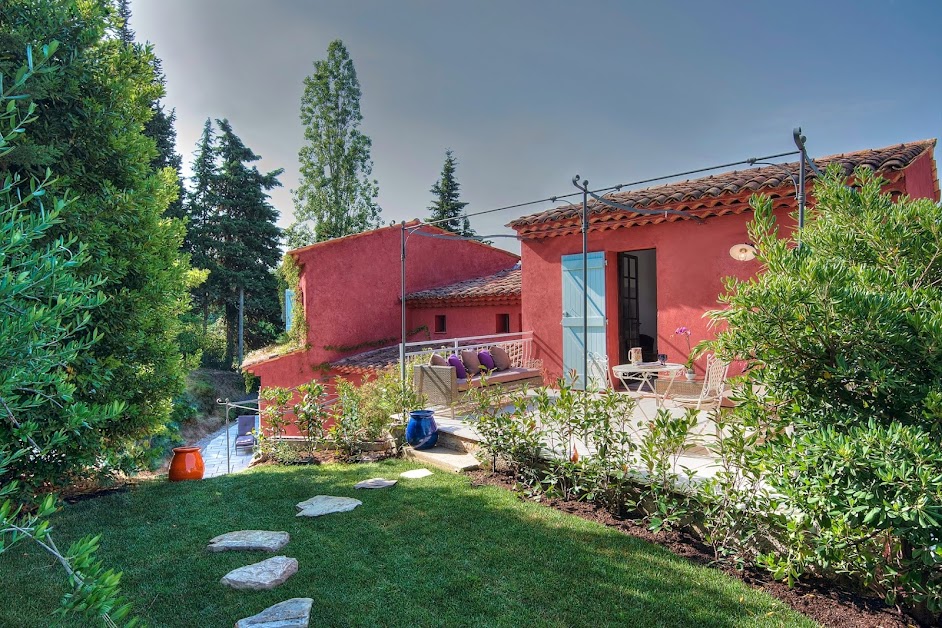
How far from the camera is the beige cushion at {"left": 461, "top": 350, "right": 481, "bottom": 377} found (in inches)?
313

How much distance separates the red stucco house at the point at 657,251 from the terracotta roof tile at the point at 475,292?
2.49 m

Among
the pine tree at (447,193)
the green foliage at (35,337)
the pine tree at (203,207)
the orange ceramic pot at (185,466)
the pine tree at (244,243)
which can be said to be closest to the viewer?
the green foliage at (35,337)

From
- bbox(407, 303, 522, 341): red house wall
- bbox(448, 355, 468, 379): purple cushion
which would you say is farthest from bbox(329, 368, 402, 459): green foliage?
bbox(407, 303, 522, 341): red house wall

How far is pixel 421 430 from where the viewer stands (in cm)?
627

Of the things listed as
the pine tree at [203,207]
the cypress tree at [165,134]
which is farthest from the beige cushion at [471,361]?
the cypress tree at [165,134]

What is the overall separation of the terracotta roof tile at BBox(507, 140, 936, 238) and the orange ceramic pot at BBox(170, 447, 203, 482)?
6.55 meters

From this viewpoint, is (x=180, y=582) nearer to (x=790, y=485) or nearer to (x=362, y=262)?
(x=790, y=485)

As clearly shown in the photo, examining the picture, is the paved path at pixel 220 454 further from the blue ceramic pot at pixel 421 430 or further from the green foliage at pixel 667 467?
the green foliage at pixel 667 467

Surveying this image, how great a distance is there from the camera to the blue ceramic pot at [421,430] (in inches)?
247

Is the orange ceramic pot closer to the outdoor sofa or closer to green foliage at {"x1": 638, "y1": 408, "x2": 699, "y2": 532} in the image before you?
the outdoor sofa

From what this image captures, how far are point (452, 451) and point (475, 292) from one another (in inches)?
275

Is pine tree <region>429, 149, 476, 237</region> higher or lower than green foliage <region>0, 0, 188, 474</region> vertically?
higher

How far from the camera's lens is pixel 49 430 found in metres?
3.70

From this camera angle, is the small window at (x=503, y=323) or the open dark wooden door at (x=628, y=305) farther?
the small window at (x=503, y=323)
